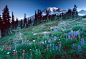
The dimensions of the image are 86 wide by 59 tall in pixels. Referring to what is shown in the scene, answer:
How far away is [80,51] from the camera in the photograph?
251cm

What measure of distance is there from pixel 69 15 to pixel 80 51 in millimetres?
74042

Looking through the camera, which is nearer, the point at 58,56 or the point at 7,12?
the point at 58,56

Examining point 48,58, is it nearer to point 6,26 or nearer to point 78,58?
point 78,58

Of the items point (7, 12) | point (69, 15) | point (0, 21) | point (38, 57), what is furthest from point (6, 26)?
point (69, 15)

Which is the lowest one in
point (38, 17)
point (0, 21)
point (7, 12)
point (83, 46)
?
point (83, 46)

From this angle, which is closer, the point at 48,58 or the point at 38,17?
the point at 48,58

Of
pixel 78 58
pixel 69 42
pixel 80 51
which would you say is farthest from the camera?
pixel 69 42

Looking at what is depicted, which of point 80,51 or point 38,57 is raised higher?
point 80,51

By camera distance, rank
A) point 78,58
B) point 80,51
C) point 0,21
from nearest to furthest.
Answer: point 78,58 → point 80,51 → point 0,21

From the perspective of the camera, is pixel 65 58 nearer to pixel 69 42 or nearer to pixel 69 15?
pixel 69 42

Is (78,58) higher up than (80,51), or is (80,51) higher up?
(80,51)

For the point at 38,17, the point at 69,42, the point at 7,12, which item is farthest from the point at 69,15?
the point at 69,42

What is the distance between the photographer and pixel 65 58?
240 centimetres

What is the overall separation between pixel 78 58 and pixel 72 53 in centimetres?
34
